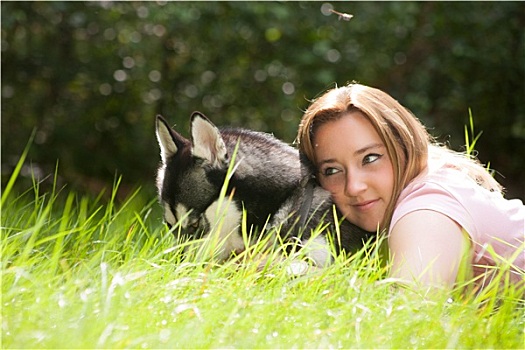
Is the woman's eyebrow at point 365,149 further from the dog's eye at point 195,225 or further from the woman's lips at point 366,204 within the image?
the dog's eye at point 195,225

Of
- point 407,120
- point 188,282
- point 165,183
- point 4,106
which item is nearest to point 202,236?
point 165,183

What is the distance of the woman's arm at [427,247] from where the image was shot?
2.77 metres

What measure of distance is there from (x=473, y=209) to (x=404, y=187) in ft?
1.19

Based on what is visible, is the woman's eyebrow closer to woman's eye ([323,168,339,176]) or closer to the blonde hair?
the blonde hair

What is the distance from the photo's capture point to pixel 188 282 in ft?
8.54

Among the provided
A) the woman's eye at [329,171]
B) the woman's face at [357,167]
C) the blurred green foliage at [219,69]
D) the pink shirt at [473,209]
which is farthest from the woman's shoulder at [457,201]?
the blurred green foliage at [219,69]

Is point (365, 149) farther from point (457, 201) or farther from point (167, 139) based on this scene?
point (167, 139)

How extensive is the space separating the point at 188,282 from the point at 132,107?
17.7 ft

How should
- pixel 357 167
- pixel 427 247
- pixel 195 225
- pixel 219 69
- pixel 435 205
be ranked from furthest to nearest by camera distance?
pixel 219 69 < pixel 357 167 < pixel 195 225 < pixel 435 205 < pixel 427 247

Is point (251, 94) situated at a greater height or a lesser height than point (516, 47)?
lesser

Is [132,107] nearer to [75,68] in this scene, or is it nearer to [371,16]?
[75,68]

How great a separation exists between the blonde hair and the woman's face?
34 mm

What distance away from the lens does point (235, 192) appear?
327cm

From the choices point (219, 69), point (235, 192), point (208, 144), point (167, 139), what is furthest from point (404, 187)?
point (219, 69)
